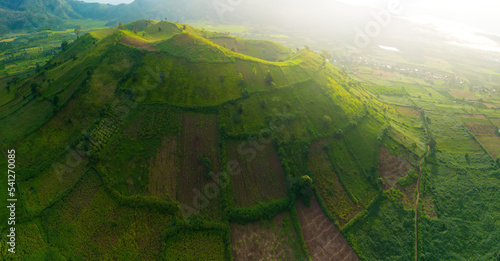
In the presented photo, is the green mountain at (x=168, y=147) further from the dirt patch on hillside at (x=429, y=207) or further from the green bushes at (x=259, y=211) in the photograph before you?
the dirt patch on hillside at (x=429, y=207)

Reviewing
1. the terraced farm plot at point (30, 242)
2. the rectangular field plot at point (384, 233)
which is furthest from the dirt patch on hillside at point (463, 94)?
the terraced farm plot at point (30, 242)

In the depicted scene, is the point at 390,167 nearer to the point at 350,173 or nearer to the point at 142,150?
the point at 350,173

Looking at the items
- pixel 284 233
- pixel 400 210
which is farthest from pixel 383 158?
pixel 284 233

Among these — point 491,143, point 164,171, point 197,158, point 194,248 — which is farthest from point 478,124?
point 164,171

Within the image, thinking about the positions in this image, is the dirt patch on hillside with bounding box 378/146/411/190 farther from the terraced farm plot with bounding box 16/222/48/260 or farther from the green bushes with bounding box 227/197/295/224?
the terraced farm plot with bounding box 16/222/48/260

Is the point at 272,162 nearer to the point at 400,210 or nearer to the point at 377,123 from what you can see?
the point at 400,210
